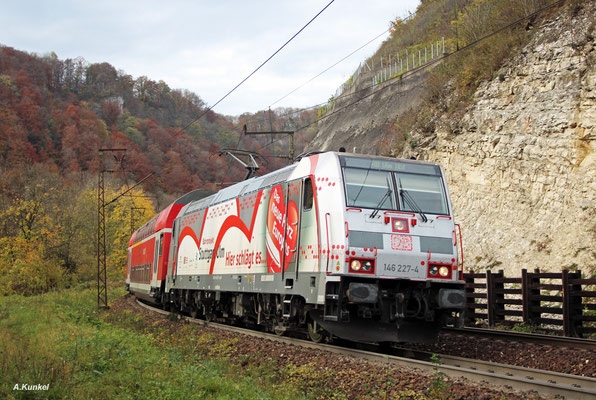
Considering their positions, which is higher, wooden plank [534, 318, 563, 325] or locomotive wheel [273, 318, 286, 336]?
wooden plank [534, 318, 563, 325]

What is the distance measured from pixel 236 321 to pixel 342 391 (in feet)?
35.1

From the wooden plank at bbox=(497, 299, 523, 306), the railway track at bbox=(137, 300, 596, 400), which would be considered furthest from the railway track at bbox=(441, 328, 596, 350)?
the railway track at bbox=(137, 300, 596, 400)

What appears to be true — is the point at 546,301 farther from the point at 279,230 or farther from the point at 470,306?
the point at 279,230

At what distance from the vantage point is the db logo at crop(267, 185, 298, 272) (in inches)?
463

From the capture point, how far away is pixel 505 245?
1986 cm

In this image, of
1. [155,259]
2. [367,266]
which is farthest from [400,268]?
[155,259]

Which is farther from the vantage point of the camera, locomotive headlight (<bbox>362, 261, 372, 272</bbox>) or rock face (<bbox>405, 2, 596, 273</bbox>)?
rock face (<bbox>405, 2, 596, 273</bbox>)

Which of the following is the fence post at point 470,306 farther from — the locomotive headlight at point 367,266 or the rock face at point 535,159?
the locomotive headlight at point 367,266

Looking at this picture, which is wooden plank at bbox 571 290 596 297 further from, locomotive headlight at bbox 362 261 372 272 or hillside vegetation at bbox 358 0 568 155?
hillside vegetation at bbox 358 0 568 155

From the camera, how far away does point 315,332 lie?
38.8 ft

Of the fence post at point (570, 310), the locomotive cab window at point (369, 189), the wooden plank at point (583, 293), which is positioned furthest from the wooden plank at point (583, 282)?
the locomotive cab window at point (369, 189)

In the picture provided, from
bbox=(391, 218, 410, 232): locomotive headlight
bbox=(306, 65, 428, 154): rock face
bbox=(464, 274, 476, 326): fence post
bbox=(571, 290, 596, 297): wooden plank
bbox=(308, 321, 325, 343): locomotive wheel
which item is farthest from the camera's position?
bbox=(306, 65, 428, 154): rock face

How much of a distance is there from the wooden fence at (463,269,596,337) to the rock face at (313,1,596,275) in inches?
85.4

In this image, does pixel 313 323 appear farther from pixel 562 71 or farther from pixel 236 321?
pixel 562 71
